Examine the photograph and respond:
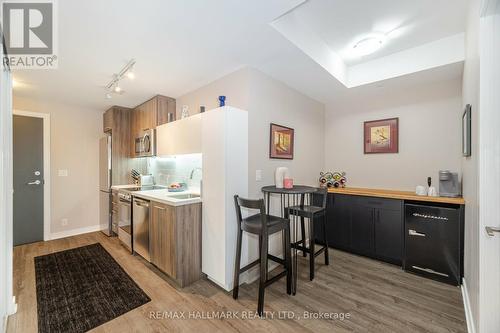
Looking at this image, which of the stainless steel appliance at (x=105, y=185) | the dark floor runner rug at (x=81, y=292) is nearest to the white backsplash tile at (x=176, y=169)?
the stainless steel appliance at (x=105, y=185)

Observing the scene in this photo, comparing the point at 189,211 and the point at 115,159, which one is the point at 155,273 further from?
the point at 115,159

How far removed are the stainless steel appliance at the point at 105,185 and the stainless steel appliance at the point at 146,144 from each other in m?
0.55

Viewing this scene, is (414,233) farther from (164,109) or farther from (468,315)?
(164,109)

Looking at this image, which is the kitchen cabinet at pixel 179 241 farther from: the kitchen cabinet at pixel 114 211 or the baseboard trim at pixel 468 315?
the baseboard trim at pixel 468 315

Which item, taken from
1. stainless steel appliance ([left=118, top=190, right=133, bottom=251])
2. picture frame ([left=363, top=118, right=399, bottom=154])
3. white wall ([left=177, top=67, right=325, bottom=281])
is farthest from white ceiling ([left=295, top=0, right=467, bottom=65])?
stainless steel appliance ([left=118, top=190, right=133, bottom=251])

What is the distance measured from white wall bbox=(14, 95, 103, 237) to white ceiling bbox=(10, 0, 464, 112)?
2.32 ft

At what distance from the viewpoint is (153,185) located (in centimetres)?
383

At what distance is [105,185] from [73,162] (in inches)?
31.5

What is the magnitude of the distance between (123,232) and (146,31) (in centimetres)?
293

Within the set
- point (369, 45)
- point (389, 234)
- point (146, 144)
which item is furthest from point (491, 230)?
point (146, 144)

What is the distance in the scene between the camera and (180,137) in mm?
2889

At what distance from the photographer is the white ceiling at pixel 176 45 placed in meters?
1.65

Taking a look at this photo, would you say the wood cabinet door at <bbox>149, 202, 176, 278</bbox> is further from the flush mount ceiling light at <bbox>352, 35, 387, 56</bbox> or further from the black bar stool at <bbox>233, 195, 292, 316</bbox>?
the flush mount ceiling light at <bbox>352, 35, 387, 56</bbox>

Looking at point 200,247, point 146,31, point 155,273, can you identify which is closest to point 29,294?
point 155,273
